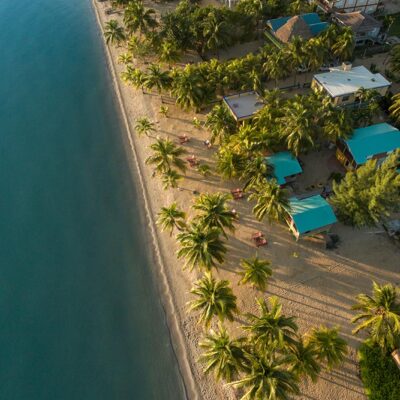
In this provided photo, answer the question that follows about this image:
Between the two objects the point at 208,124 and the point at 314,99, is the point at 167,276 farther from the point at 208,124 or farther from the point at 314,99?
the point at 314,99

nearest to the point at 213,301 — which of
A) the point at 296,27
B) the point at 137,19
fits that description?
the point at 296,27

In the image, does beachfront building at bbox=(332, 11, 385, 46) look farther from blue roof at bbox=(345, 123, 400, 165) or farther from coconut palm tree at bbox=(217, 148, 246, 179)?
coconut palm tree at bbox=(217, 148, 246, 179)

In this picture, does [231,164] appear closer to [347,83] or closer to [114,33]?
[347,83]

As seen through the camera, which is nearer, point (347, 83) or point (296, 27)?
point (347, 83)

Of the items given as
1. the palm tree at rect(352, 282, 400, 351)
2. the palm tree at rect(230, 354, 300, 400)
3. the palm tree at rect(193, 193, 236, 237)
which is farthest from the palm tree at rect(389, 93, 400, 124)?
the palm tree at rect(230, 354, 300, 400)

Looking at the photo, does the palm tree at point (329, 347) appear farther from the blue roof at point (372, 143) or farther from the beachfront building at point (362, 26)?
the beachfront building at point (362, 26)
